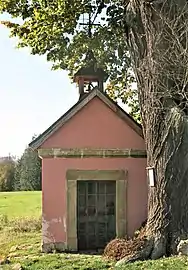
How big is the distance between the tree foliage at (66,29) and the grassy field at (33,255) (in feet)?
23.0

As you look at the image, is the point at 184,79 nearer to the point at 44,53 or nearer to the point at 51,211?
the point at 51,211

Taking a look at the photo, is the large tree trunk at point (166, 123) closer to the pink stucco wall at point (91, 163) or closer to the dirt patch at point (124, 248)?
the dirt patch at point (124, 248)

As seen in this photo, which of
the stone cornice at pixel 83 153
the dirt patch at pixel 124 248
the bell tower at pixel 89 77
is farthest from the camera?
the bell tower at pixel 89 77

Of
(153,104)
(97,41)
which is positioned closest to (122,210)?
(153,104)

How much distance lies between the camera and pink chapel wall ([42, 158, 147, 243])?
1644cm

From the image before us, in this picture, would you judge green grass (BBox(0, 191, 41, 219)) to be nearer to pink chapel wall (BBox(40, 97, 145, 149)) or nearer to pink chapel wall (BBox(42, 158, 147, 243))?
pink chapel wall (BBox(42, 158, 147, 243))

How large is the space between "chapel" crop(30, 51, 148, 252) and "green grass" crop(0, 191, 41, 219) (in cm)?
1035

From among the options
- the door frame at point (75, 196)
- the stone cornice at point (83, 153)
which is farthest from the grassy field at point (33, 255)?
the stone cornice at point (83, 153)

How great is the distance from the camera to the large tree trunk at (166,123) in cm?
1350

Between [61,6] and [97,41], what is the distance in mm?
2032

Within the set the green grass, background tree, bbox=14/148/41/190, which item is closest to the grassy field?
the green grass

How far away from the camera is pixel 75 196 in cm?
1648

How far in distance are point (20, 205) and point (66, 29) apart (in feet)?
51.4

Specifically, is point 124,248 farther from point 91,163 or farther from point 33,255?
point 91,163
